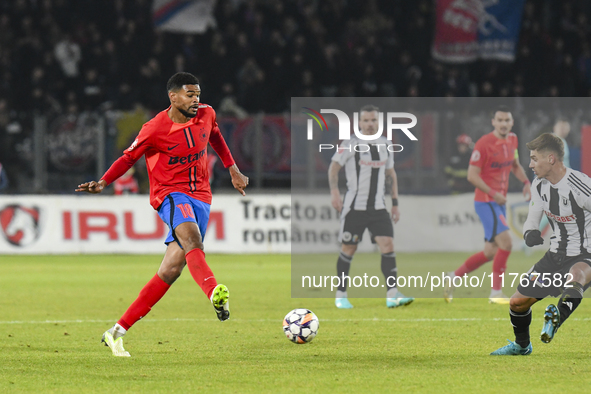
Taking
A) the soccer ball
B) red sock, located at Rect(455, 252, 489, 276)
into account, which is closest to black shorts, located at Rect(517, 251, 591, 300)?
the soccer ball

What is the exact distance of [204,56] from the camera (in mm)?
20938

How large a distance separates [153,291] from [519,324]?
264cm

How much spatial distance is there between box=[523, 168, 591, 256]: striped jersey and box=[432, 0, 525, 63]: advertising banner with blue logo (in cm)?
1479

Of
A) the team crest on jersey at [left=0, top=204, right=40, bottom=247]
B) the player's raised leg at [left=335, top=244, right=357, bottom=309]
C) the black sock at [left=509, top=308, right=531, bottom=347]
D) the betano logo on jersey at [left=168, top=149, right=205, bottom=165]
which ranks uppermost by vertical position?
the betano logo on jersey at [left=168, top=149, right=205, bottom=165]

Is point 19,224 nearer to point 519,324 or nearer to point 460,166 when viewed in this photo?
point 460,166

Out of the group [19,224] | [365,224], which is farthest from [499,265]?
[19,224]

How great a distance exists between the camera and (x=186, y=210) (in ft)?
21.9

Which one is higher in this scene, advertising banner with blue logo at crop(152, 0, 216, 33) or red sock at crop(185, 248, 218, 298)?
advertising banner with blue logo at crop(152, 0, 216, 33)

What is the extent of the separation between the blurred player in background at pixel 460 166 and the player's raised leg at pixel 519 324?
1034 centimetres

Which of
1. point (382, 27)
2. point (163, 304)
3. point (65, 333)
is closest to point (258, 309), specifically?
point (163, 304)

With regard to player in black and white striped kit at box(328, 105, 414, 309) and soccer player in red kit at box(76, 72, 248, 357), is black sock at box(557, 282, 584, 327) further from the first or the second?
player in black and white striped kit at box(328, 105, 414, 309)

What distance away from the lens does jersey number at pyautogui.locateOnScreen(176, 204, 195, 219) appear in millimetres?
6637

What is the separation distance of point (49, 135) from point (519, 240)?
9248 mm

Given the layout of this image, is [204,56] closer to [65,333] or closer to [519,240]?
[519,240]
